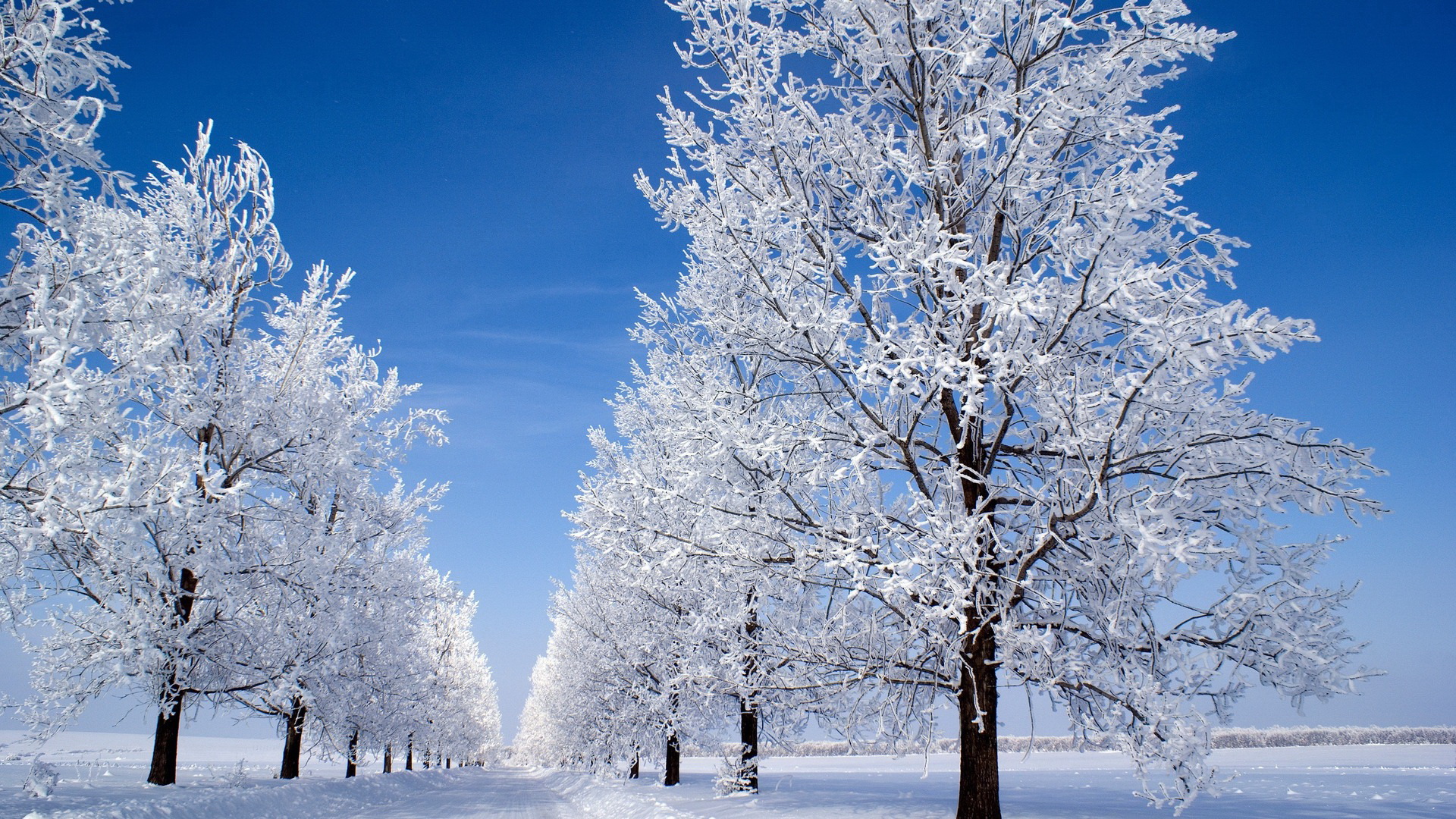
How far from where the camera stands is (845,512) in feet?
18.4

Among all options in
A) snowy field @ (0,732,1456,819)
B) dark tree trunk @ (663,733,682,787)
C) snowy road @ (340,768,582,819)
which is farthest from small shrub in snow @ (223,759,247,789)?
dark tree trunk @ (663,733,682,787)

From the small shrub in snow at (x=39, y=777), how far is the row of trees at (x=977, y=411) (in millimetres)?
7095

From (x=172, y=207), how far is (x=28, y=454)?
683 centimetres

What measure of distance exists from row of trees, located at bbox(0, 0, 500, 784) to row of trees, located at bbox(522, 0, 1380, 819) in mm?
4144

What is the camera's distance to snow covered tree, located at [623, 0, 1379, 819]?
4.35m

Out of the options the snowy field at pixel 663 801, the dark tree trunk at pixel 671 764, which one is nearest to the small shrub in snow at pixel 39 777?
the snowy field at pixel 663 801

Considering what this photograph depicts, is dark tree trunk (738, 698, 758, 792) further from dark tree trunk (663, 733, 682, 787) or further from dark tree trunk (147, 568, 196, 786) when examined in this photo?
dark tree trunk (147, 568, 196, 786)

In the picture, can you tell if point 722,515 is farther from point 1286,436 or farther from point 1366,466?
point 1366,466

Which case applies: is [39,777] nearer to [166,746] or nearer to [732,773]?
[166,746]

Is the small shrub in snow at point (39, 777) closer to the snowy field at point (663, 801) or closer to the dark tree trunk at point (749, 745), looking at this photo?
the snowy field at point (663, 801)

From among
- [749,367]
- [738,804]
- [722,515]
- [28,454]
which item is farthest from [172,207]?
[738,804]

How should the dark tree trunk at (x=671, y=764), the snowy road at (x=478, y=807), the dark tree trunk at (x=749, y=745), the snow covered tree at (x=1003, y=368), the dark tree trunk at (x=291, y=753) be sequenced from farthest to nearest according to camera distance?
1. the dark tree trunk at (x=671, y=764)
2. the dark tree trunk at (x=291, y=753)
3. the snowy road at (x=478, y=807)
4. the dark tree trunk at (x=749, y=745)
5. the snow covered tree at (x=1003, y=368)

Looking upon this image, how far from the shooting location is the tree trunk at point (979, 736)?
5348mm

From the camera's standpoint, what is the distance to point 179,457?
21.2 ft
